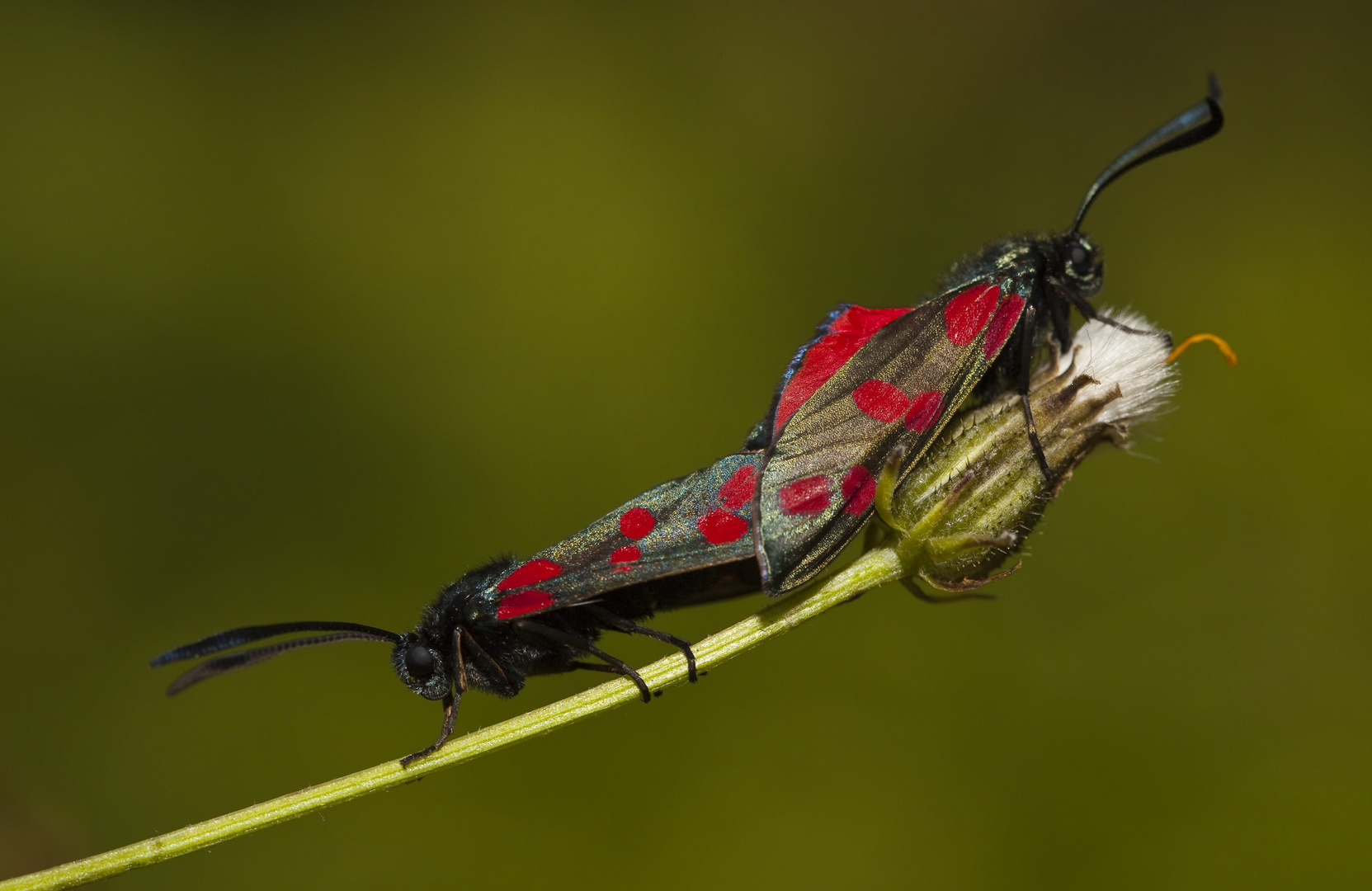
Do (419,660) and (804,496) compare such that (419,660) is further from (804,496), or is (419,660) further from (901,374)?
(901,374)

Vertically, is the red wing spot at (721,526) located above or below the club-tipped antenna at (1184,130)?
below

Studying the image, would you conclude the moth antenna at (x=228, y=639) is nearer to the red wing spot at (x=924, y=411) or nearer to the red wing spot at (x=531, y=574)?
the red wing spot at (x=531, y=574)

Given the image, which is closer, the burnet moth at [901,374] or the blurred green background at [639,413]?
the burnet moth at [901,374]

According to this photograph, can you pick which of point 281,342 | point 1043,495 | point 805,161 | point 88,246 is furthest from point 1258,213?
point 88,246

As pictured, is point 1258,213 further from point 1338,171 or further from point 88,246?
point 88,246

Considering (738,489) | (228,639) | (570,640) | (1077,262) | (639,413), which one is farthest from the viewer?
(639,413)

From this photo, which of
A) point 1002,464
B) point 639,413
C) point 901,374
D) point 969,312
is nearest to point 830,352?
point 901,374

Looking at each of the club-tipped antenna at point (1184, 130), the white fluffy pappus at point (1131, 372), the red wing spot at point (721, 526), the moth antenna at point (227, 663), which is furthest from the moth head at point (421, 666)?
the club-tipped antenna at point (1184, 130)
